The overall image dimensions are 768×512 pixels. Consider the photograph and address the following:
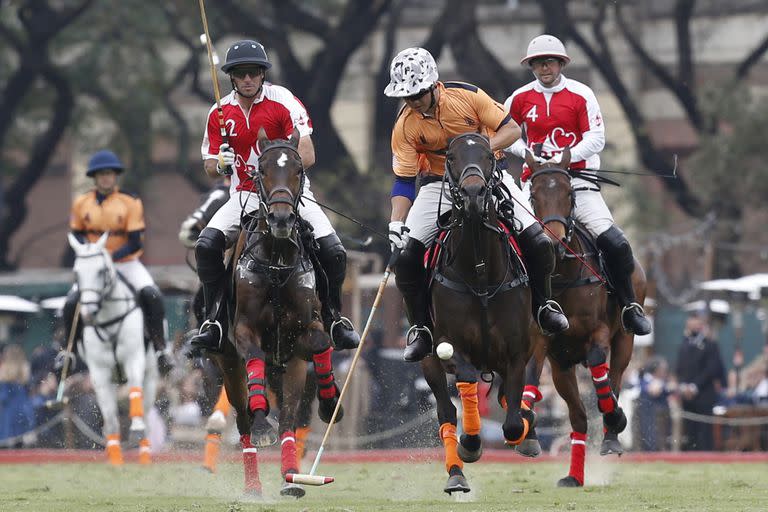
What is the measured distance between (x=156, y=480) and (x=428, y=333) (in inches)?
173

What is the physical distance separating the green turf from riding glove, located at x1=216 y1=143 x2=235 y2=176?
2.32m

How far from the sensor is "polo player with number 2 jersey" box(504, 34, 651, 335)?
1392 centimetres

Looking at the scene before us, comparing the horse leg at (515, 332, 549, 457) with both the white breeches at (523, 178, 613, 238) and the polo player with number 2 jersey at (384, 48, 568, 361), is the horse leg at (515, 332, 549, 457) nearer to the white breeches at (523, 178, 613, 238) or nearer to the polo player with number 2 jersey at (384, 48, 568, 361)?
the polo player with number 2 jersey at (384, 48, 568, 361)

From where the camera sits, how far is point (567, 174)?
534 inches

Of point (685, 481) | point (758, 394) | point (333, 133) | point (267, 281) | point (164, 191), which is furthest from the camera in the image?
point (164, 191)

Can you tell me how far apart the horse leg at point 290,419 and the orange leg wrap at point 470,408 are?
118 cm

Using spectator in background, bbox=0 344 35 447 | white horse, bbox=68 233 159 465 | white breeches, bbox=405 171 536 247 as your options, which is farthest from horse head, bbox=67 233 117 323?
white breeches, bbox=405 171 536 247

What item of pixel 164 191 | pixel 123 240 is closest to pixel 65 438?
pixel 123 240

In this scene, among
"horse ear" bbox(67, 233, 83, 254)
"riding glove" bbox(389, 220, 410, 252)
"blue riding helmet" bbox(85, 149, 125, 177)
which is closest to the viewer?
"riding glove" bbox(389, 220, 410, 252)

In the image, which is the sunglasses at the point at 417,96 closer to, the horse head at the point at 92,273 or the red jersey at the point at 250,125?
the red jersey at the point at 250,125

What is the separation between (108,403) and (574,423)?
6238mm

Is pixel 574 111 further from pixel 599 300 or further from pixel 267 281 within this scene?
pixel 267 281

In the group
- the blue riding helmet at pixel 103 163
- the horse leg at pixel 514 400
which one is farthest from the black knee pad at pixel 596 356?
the blue riding helmet at pixel 103 163

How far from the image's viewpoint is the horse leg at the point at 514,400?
11789mm
